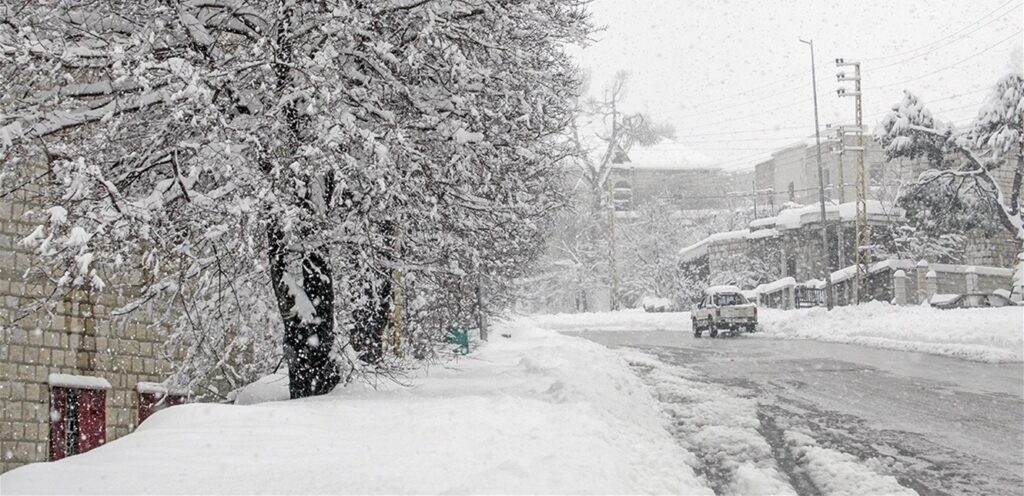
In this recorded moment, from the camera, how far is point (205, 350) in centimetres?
1052

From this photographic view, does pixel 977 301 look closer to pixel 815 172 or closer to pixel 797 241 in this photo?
pixel 797 241

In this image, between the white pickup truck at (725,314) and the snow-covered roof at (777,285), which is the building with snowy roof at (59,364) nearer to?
the white pickup truck at (725,314)

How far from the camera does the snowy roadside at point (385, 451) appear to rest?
5668 mm

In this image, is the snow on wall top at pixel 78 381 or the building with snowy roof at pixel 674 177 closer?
the snow on wall top at pixel 78 381

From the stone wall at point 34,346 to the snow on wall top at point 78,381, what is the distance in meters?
0.06

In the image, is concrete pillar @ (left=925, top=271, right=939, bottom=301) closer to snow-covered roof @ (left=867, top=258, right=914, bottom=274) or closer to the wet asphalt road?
snow-covered roof @ (left=867, top=258, right=914, bottom=274)

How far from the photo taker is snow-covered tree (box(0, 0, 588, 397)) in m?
7.05

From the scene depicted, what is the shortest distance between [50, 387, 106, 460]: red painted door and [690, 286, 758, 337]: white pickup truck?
2324 cm

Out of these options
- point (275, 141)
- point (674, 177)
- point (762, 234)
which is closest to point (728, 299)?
point (762, 234)

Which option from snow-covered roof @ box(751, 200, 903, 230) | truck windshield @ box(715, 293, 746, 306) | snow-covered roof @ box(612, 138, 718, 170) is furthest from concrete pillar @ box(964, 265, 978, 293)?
snow-covered roof @ box(612, 138, 718, 170)

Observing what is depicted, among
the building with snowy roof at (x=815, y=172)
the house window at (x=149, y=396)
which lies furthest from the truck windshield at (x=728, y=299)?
the building with snowy roof at (x=815, y=172)

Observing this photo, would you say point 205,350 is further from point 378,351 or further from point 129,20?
point 129,20

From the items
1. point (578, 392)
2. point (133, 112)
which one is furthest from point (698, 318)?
point (133, 112)

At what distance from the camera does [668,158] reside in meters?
84.9
